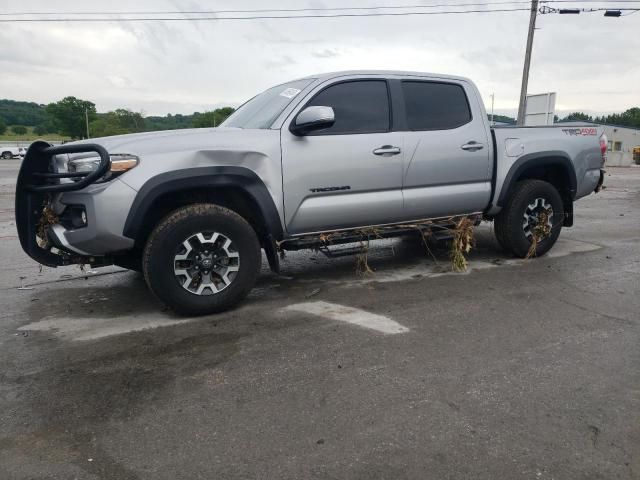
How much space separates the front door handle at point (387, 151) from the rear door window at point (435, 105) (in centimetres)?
35

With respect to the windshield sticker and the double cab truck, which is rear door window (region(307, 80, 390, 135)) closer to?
the windshield sticker

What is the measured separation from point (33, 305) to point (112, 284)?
82 cm

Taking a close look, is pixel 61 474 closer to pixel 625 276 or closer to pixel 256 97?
pixel 256 97

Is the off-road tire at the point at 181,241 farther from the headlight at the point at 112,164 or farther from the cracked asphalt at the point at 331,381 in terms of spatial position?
the headlight at the point at 112,164

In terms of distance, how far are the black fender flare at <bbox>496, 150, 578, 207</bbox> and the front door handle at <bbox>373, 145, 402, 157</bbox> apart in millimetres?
1526

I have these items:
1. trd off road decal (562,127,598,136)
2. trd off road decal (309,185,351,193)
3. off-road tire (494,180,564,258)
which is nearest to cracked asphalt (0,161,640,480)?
off-road tire (494,180,564,258)

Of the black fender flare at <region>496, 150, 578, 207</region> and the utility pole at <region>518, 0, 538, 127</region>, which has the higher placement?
the utility pole at <region>518, 0, 538, 127</region>

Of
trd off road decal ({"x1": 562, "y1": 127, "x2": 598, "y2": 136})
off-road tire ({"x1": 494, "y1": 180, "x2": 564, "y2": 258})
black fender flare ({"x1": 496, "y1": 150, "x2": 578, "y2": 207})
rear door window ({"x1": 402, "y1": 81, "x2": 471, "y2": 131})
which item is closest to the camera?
rear door window ({"x1": 402, "y1": 81, "x2": 471, "y2": 131})

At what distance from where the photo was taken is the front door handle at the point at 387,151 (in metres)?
4.77

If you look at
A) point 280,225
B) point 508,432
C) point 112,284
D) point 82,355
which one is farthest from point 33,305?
point 508,432

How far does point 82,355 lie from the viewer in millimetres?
3547

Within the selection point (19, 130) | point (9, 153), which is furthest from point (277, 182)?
point (19, 130)

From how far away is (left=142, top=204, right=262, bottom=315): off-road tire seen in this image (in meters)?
3.98

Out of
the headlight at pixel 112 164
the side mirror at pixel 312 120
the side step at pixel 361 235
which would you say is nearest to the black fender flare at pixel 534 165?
the side step at pixel 361 235
